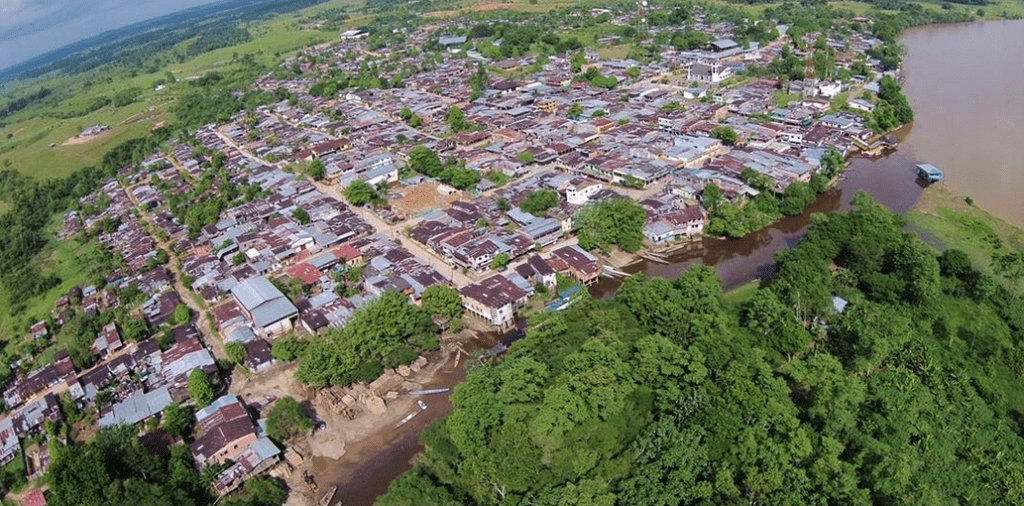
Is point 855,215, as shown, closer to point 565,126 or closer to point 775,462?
point 775,462

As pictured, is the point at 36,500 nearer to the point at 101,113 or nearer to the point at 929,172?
the point at 929,172

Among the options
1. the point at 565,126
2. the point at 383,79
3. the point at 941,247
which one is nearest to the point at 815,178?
the point at 941,247

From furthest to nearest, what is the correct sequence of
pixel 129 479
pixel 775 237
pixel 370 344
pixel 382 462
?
pixel 775 237 < pixel 370 344 < pixel 382 462 < pixel 129 479

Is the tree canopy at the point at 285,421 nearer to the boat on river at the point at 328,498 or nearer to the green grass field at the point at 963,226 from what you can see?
the boat on river at the point at 328,498

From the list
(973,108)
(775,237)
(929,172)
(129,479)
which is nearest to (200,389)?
(129,479)

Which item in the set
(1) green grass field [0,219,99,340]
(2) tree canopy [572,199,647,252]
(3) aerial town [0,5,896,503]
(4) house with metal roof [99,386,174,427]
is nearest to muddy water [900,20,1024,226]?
(3) aerial town [0,5,896,503]

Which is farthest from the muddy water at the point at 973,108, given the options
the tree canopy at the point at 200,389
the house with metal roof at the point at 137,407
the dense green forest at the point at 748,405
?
the house with metal roof at the point at 137,407
